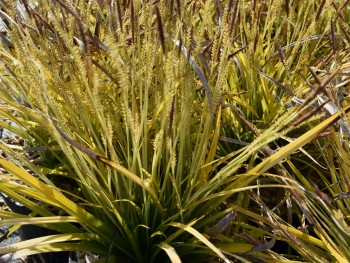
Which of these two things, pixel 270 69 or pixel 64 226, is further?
pixel 270 69

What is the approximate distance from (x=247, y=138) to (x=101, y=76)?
1.36ft

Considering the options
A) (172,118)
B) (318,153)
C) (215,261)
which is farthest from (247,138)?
(172,118)

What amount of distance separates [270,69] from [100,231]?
74 centimetres

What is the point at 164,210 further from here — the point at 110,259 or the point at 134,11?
the point at 134,11

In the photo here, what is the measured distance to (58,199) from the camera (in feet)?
2.98

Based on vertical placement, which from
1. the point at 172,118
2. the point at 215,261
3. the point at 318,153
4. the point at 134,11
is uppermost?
the point at 134,11

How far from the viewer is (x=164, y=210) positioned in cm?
98

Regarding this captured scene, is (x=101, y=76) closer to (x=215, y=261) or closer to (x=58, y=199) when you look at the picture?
(x=58, y=199)

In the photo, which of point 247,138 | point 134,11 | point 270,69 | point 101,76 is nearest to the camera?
point 134,11

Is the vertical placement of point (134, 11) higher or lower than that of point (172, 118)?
higher

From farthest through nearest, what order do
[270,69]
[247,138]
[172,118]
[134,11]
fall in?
[270,69] < [247,138] < [134,11] < [172,118]

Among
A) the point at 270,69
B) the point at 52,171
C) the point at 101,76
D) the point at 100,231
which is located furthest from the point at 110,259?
the point at 270,69

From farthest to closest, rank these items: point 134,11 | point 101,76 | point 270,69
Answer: point 270,69, point 101,76, point 134,11

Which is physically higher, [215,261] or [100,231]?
[100,231]
